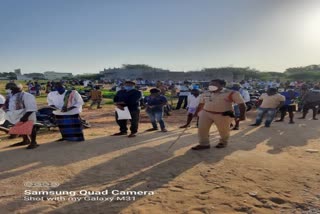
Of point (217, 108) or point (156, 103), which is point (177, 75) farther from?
point (217, 108)

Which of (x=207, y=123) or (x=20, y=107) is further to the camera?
(x=207, y=123)

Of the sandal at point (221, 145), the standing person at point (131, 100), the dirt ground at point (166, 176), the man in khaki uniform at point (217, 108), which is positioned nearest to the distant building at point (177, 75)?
the standing person at point (131, 100)

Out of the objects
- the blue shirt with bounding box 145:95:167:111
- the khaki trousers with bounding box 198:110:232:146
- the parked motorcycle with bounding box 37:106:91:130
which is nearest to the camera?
the khaki trousers with bounding box 198:110:232:146

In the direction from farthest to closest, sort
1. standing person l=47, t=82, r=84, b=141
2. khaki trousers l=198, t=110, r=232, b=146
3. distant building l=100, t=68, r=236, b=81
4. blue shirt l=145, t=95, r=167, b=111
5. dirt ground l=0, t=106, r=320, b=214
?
distant building l=100, t=68, r=236, b=81, blue shirt l=145, t=95, r=167, b=111, standing person l=47, t=82, r=84, b=141, khaki trousers l=198, t=110, r=232, b=146, dirt ground l=0, t=106, r=320, b=214

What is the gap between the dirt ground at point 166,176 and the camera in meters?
4.45

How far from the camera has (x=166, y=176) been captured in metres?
5.60

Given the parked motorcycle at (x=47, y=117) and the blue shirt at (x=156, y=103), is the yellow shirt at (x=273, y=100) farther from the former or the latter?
the parked motorcycle at (x=47, y=117)

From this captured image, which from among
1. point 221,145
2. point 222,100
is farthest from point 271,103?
point 222,100

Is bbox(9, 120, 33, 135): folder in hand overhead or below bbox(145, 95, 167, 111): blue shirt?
below

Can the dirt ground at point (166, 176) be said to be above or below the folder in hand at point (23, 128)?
below

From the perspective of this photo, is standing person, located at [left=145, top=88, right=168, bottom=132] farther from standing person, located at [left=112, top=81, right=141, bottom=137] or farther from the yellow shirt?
the yellow shirt

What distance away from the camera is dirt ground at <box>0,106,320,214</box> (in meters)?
4.45

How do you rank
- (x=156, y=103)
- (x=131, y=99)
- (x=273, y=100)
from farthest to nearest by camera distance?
1. (x=273, y=100)
2. (x=156, y=103)
3. (x=131, y=99)

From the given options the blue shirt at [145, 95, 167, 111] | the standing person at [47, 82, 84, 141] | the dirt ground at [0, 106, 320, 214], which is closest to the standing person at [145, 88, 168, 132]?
the blue shirt at [145, 95, 167, 111]
